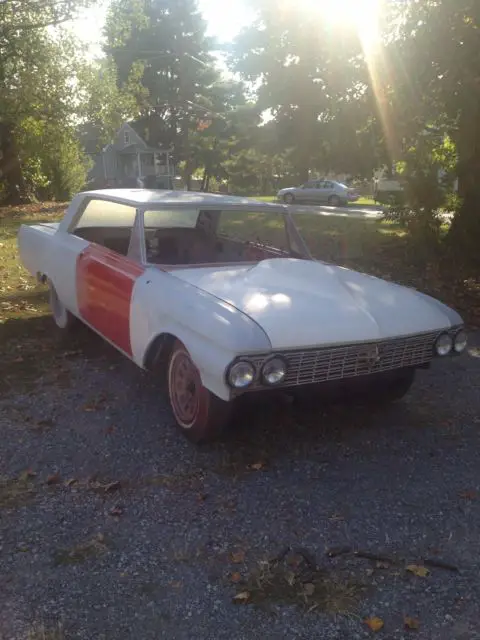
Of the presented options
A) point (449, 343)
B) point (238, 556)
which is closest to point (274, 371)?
point (238, 556)

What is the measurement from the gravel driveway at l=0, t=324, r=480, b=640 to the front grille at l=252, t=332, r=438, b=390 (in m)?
0.56

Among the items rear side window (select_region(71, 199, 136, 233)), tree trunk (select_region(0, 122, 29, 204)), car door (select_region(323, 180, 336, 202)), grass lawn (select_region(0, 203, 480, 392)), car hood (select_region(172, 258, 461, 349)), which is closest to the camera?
car hood (select_region(172, 258, 461, 349))

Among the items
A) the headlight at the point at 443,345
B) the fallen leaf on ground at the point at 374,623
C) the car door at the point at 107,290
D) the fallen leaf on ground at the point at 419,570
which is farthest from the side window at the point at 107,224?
the fallen leaf on ground at the point at 374,623

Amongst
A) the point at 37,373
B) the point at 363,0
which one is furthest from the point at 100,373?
the point at 363,0

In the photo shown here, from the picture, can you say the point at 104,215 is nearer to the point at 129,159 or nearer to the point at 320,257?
the point at 320,257

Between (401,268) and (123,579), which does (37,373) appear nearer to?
(123,579)

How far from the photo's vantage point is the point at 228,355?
131 inches

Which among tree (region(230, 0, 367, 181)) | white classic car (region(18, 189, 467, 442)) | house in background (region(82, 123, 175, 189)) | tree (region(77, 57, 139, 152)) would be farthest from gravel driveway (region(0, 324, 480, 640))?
house in background (region(82, 123, 175, 189))

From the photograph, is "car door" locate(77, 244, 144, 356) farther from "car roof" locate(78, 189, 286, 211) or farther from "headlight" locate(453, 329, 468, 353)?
"headlight" locate(453, 329, 468, 353)

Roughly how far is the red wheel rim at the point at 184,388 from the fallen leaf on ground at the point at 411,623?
1759mm

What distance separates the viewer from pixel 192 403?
3.91 meters

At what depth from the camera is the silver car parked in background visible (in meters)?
34.2

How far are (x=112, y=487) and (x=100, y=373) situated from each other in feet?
6.50

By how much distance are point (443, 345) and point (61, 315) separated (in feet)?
12.8
